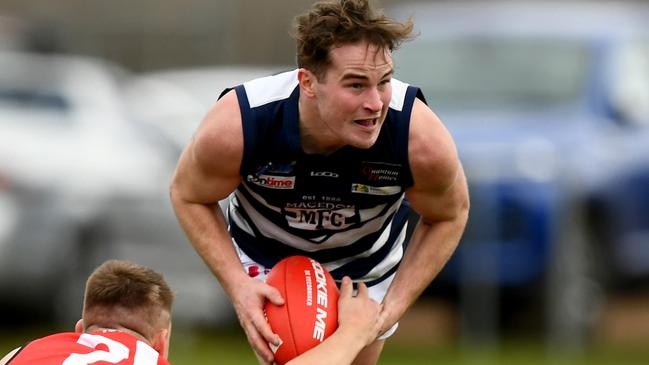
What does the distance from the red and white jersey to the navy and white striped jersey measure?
3.73 ft

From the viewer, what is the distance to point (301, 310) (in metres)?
6.78

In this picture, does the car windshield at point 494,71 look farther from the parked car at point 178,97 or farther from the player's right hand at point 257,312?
the player's right hand at point 257,312

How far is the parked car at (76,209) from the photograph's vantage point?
1202 centimetres

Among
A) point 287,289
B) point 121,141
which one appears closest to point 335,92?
point 287,289

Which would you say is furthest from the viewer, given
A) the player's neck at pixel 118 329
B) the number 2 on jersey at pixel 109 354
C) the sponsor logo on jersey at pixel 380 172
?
the sponsor logo on jersey at pixel 380 172

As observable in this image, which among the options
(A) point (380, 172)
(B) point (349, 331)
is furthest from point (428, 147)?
(B) point (349, 331)

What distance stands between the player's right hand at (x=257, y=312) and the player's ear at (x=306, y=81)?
0.81 metres

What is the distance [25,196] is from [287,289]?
5.43m

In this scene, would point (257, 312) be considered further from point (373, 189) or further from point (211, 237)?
point (373, 189)

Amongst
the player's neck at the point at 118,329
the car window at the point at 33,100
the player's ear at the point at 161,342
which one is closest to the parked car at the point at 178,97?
the car window at the point at 33,100

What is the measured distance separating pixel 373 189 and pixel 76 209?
569 centimetres

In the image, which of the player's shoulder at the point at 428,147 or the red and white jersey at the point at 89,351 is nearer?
the red and white jersey at the point at 89,351

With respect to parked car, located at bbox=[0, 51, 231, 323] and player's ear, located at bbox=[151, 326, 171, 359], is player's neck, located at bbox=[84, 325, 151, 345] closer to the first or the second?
player's ear, located at bbox=[151, 326, 171, 359]

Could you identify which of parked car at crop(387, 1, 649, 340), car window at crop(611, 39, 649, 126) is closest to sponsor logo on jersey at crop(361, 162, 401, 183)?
parked car at crop(387, 1, 649, 340)
